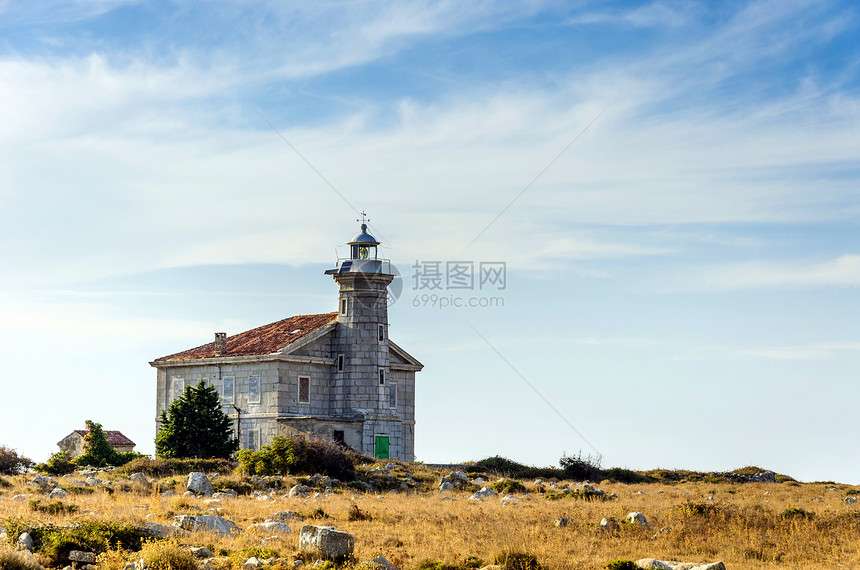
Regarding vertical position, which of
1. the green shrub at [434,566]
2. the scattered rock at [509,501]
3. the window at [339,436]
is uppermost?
the window at [339,436]

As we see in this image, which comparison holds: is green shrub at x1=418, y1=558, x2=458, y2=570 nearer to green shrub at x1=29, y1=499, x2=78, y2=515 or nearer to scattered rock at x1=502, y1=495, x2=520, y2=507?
green shrub at x1=29, y1=499, x2=78, y2=515

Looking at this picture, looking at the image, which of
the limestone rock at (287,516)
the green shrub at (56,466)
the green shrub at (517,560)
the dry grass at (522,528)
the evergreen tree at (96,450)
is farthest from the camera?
the evergreen tree at (96,450)

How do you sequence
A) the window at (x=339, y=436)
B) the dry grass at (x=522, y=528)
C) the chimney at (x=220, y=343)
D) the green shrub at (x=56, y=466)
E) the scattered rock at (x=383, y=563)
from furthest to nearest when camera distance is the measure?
the chimney at (x=220, y=343) < the window at (x=339, y=436) < the green shrub at (x=56, y=466) < the dry grass at (x=522, y=528) < the scattered rock at (x=383, y=563)

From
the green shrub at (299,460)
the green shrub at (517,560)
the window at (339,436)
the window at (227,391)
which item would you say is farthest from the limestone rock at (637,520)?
the window at (227,391)

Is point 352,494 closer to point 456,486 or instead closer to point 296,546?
point 456,486

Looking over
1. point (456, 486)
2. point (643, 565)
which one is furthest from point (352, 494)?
point (643, 565)

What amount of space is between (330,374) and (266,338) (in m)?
3.72

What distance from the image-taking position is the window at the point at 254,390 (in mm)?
41312

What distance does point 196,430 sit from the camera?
37844 millimetres

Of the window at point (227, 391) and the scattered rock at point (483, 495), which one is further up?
the window at point (227, 391)

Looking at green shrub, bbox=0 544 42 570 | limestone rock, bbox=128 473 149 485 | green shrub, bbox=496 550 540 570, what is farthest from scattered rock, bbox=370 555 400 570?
limestone rock, bbox=128 473 149 485

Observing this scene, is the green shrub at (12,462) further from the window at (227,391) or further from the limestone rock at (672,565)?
the limestone rock at (672,565)

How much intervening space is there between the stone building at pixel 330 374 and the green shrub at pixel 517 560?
26328 mm

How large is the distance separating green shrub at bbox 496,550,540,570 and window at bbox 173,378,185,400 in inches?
1306
